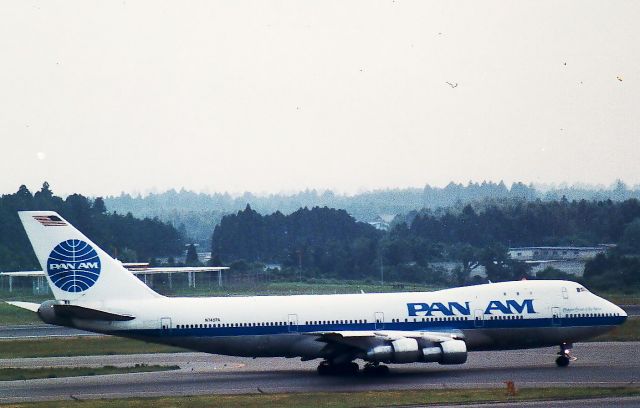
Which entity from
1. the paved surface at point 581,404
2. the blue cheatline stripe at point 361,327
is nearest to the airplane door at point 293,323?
the blue cheatline stripe at point 361,327

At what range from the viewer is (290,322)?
1928 inches

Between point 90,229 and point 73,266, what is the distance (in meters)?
87.3

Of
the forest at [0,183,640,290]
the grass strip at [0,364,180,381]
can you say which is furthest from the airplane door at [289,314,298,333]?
the forest at [0,183,640,290]

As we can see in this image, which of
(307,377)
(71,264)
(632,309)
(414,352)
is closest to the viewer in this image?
(414,352)

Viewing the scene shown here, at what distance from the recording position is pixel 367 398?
40781mm

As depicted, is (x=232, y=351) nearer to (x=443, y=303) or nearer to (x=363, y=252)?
(x=443, y=303)

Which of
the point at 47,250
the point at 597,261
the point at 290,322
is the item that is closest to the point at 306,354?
the point at 290,322

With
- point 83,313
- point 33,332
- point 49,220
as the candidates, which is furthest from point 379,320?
point 33,332

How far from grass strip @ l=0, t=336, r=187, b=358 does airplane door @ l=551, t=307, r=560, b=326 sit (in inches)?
918

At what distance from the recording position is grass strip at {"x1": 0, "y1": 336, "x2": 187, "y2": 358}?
200 feet

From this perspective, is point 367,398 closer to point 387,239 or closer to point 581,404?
point 581,404

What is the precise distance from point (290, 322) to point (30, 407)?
43.7 ft

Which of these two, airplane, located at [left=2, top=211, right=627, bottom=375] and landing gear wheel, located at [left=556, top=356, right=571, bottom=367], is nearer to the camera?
airplane, located at [left=2, top=211, right=627, bottom=375]

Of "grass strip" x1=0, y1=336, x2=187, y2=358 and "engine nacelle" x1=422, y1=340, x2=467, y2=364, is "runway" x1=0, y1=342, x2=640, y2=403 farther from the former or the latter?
"grass strip" x1=0, y1=336, x2=187, y2=358
